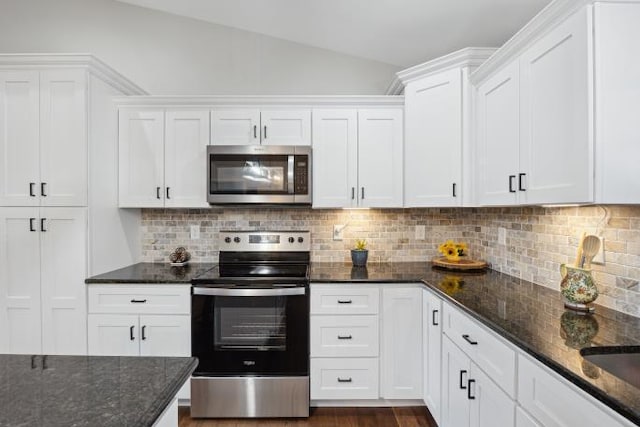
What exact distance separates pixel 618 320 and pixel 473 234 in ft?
4.88

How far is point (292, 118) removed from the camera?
8.59 ft

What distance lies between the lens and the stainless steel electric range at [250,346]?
7.31 feet

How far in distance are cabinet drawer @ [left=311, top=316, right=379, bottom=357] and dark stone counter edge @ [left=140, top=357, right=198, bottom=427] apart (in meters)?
1.39

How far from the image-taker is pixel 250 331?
2266 millimetres

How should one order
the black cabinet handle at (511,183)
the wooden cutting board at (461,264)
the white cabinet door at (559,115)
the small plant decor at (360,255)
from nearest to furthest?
the white cabinet door at (559,115), the black cabinet handle at (511,183), the wooden cutting board at (461,264), the small plant decor at (360,255)

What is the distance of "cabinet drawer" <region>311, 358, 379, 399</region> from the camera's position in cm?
229

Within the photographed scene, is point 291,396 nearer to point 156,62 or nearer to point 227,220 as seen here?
point 227,220

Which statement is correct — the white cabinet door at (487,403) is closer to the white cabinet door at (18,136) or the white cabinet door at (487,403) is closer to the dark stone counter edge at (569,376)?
the dark stone counter edge at (569,376)

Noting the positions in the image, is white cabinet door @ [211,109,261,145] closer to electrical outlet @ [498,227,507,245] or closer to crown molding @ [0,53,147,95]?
crown molding @ [0,53,147,95]

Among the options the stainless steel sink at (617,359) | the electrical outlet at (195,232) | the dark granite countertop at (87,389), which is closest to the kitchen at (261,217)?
the electrical outlet at (195,232)

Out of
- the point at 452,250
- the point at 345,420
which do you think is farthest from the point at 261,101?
the point at 345,420

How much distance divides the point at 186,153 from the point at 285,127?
79 cm

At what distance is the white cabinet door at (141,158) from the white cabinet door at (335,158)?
1195mm

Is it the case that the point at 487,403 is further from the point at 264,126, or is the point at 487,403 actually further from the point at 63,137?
the point at 63,137
